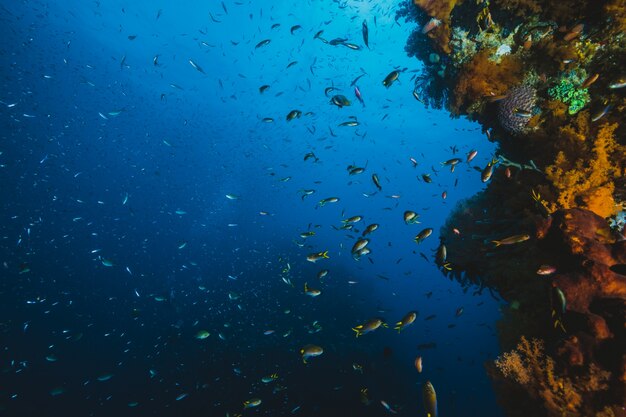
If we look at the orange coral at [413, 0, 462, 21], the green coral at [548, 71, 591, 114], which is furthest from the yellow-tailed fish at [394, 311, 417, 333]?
the orange coral at [413, 0, 462, 21]

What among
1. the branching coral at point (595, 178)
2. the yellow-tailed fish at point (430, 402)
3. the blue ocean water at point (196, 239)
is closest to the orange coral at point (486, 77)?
the branching coral at point (595, 178)

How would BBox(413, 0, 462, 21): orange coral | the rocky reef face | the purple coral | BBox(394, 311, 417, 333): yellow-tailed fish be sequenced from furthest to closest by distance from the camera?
BBox(413, 0, 462, 21): orange coral
the purple coral
BBox(394, 311, 417, 333): yellow-tailed fish
the rocky reef face

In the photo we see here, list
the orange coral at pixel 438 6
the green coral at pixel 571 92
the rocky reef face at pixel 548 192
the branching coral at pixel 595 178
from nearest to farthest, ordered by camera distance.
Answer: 1. the rocky reef face at pixel 548 192
2. the branching coral at pixel 595 178
3. the green coral at pixel 571 92
4. the orange coral at pixel 438 6

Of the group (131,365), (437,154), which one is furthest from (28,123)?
(437,154)

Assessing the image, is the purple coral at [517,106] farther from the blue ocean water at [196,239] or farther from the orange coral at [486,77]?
the blue ocean water at [196,239]

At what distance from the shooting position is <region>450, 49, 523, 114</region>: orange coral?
6527 mm

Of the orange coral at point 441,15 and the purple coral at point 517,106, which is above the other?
the orange coral at point 441,15

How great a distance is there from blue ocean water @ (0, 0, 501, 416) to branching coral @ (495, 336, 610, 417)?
4287 millimetres

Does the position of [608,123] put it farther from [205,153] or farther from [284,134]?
[205,153]

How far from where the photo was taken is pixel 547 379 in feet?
13.8

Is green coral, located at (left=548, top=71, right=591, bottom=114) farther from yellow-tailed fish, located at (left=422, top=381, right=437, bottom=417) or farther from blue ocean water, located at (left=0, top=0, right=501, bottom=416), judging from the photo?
yellow-tailed fish, located at (left=422, top=381, right=437, bottom=417)

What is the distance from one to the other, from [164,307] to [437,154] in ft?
173

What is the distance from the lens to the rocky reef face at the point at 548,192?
158 inches

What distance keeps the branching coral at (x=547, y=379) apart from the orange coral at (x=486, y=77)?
5306 mm
